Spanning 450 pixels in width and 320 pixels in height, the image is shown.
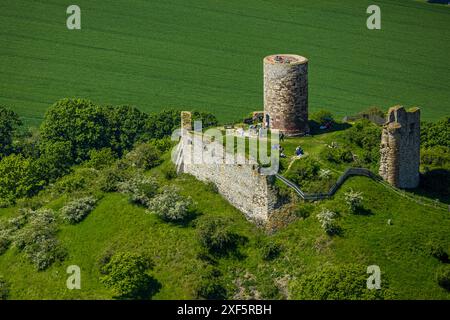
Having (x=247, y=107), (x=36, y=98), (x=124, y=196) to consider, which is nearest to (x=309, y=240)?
(x=124, y=196)

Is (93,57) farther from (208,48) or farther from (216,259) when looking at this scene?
(216,259)

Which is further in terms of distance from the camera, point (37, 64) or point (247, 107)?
point (37, 64)

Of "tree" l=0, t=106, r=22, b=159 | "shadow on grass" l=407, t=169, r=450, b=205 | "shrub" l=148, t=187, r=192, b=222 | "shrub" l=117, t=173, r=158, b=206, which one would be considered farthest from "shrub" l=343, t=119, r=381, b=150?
"tree" l=0, t=106, r=22, b=159

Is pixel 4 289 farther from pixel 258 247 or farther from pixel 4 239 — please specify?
pixel 258 247

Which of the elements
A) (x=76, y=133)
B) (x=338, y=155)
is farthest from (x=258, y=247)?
(x=76, y=133)

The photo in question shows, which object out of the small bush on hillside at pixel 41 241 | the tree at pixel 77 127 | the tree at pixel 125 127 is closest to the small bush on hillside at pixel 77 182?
the small bush on hillside at pixel 41 241

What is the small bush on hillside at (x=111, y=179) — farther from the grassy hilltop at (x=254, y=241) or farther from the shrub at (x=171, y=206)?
the shrub at (x=171, y=206)
